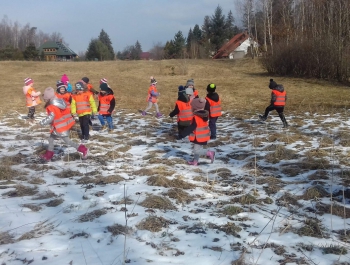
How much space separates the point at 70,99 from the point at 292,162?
22.7 ft

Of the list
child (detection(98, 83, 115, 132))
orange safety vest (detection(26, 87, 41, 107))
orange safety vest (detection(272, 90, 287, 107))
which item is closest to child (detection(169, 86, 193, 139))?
child (detection(98, 83, 115, 132))

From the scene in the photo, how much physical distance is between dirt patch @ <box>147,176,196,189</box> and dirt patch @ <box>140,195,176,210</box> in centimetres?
65

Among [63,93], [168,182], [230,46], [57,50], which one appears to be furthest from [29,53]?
[168,182]

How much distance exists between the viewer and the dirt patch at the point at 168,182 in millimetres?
5766

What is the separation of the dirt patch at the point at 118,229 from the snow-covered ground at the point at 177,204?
1cm

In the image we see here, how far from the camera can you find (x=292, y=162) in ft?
23.0

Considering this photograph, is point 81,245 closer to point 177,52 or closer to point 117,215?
point 117,215

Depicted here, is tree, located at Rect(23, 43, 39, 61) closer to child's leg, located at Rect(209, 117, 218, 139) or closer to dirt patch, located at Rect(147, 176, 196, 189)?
child's leg, located at Rect(209, 117, 218, 139)

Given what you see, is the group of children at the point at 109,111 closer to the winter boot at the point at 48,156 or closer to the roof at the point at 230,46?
the winter boot at the point at 48,156

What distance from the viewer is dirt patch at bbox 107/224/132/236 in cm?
411

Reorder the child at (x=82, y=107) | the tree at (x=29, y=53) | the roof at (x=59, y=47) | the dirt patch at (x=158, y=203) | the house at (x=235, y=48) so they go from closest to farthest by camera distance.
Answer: the dirt patch at (x=158, y=203)
the child at (x=82, y=107)
the tree at (x=29, y=53)
the house at (x=235, y=48)
the roof at (x=59, y=47)

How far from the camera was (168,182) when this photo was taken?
5859mm

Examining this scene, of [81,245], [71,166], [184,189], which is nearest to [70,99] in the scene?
[71,166]

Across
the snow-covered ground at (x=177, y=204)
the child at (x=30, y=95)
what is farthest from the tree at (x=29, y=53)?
the snow-covered ground at (x=177, y=204)
